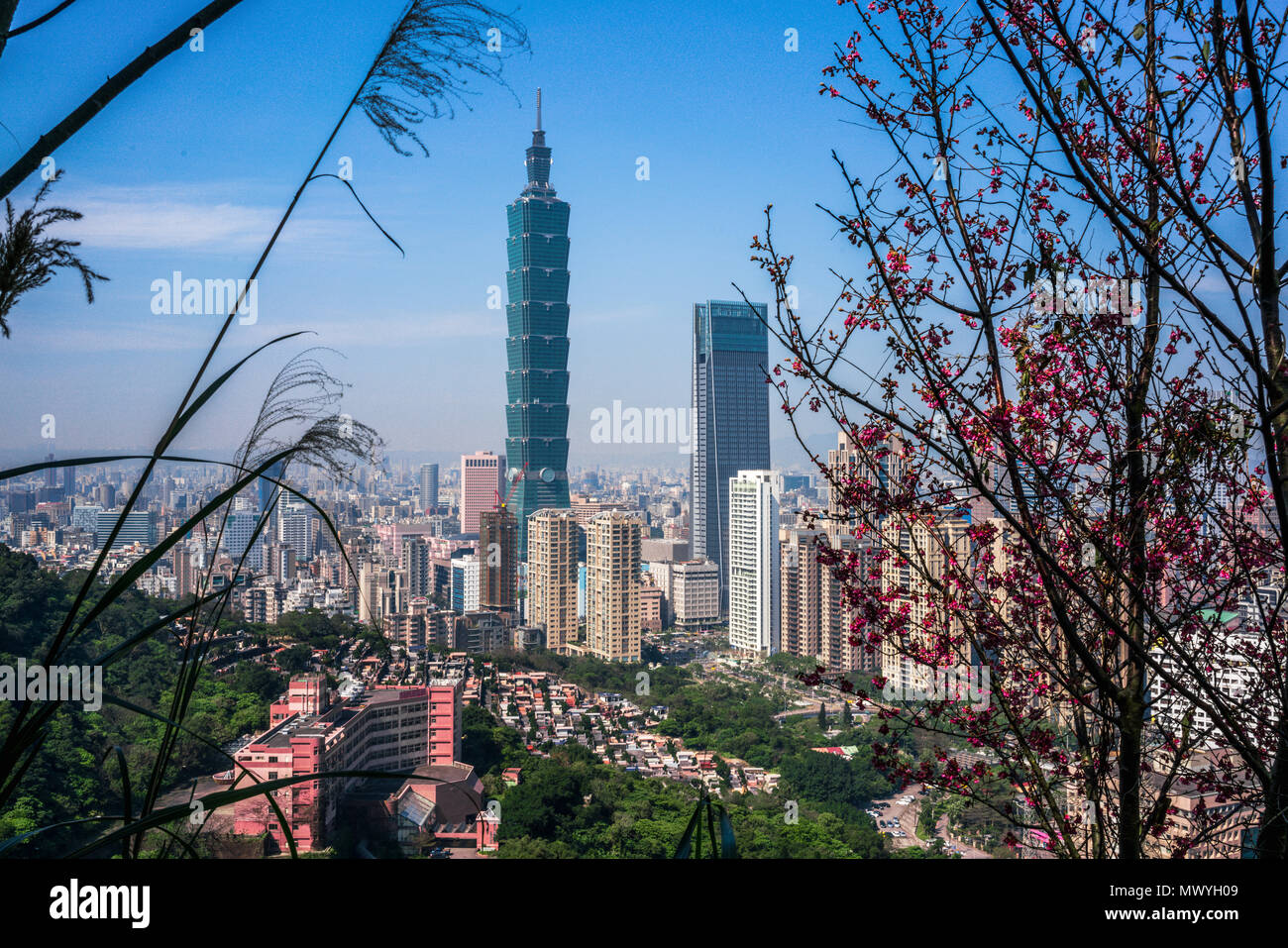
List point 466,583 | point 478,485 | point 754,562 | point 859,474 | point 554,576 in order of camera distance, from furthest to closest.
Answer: point 554,576
point 466,583
point 478,485
point 754,562
point 859,474

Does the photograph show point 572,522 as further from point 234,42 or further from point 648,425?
point 234,42

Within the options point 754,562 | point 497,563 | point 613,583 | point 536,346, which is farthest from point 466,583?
point 536,346

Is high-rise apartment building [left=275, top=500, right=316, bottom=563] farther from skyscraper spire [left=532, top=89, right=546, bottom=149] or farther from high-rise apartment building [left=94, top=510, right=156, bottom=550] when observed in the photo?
skyscraper spire [left=532, top=89, right=546, bottom=149]

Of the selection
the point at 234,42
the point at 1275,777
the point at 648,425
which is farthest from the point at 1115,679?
the point at 234,42

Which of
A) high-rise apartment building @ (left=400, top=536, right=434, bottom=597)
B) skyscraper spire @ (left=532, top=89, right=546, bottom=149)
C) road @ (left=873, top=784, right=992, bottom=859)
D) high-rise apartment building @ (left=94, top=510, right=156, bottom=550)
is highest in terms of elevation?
skyscraper spire @ (left=532, top=89, right=546, bottom=149)

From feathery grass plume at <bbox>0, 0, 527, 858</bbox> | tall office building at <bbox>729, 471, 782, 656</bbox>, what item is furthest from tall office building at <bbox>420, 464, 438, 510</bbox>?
feathery grass plume at <bbox>0, 0, 527, 858</bbox>

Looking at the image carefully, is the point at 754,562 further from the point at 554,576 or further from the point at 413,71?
the point at 413,71

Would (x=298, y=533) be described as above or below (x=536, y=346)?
below
